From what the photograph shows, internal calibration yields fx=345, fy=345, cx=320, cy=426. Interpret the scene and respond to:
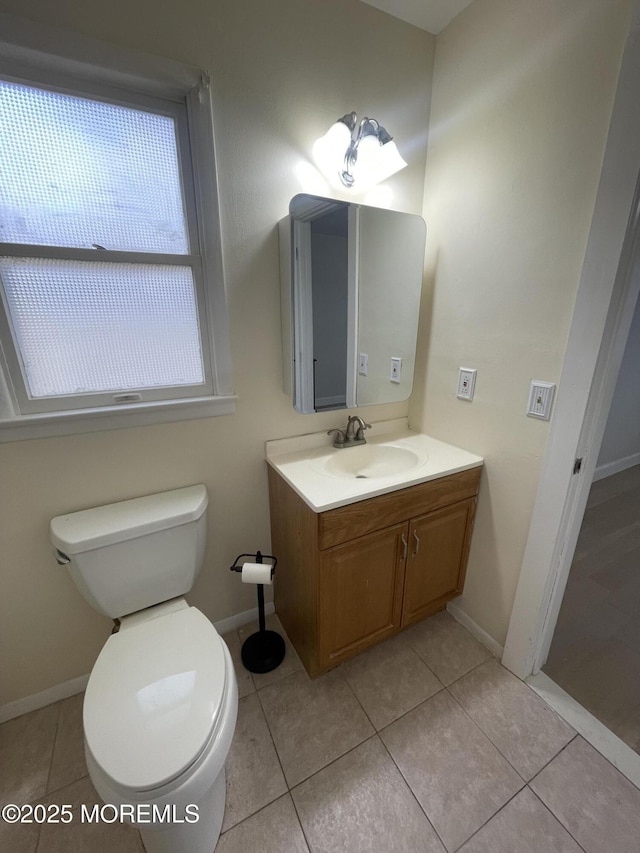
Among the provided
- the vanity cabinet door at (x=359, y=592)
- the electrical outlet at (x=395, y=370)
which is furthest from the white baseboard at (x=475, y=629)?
the electrical outlet at (x=395, y=370)

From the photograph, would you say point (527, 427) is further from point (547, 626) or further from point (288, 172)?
point (288, 172)

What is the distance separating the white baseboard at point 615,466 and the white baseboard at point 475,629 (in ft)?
6.83

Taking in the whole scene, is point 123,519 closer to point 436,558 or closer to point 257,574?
point 257,574

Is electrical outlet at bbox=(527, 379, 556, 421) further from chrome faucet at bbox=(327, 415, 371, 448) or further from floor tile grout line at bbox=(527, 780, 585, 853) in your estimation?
floor tile grout line at bbox=(527, 780, 585, 853)

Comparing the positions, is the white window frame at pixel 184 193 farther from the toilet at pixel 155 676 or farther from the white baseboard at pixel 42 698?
the white baseboard at pixel 42 698

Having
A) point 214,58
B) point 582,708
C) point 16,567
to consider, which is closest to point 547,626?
point 582,708

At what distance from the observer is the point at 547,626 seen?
53.3 inches

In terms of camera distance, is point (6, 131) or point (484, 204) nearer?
point (6, 131)

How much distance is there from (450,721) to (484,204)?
1.88 metres

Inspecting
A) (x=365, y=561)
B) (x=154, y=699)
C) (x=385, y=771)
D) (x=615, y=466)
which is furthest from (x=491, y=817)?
(x=615, y=466)

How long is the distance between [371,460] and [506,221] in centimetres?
103

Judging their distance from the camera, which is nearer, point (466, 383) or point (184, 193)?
point (184, 193)

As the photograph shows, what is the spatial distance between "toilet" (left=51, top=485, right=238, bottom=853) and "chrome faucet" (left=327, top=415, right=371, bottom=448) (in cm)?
60

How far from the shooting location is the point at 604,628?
5.25ft
